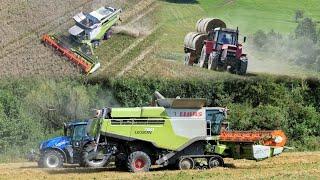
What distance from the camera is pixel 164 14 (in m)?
23.4

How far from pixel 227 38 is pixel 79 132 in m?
5.57

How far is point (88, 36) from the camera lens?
23.5 meters

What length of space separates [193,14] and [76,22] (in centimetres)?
388

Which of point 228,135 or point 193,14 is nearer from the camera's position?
point 228,135

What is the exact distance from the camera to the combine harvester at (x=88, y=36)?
76.8 feet

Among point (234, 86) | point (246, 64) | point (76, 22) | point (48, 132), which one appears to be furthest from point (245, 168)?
point (48, 132)

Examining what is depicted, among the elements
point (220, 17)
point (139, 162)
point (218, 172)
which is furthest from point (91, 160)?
point (220, 17)

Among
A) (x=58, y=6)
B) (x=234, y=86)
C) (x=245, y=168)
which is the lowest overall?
(x=245, y=168)

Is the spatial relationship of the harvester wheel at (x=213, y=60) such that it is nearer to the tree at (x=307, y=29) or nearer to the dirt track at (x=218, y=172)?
the dirt track at (x=218, y=172)

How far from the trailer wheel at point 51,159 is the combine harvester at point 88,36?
3.18 metres

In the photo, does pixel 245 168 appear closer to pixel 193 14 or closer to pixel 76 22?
pixel 193 14

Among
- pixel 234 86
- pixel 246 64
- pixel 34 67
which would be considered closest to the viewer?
pixel 246 64

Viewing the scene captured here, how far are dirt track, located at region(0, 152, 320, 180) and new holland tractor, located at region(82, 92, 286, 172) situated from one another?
0.45 m

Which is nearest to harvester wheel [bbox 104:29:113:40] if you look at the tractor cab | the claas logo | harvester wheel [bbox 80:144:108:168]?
the tractor cab
